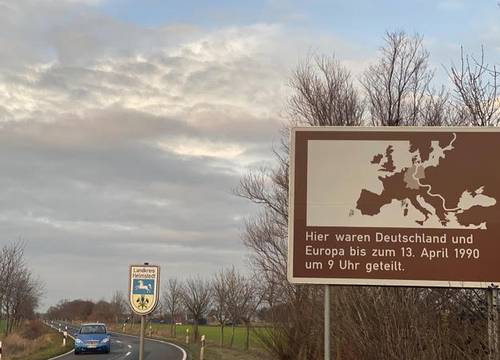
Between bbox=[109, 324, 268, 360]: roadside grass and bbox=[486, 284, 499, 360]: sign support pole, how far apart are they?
45.9ft

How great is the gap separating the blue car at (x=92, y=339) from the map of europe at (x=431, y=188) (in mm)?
28472

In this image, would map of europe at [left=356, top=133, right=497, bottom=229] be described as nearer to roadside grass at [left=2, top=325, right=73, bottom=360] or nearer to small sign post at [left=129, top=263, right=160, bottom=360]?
small sign post at [left=129, top=263, right=160, bottom=360]

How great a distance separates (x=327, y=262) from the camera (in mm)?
7504

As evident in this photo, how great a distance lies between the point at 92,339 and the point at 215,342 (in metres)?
15.5

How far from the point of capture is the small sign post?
12750 mm

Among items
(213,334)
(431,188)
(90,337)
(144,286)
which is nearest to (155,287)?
(144,286)

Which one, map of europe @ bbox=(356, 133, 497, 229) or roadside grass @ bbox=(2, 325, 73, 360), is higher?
map of europe @ bbox=(356, 133, 497, 229)

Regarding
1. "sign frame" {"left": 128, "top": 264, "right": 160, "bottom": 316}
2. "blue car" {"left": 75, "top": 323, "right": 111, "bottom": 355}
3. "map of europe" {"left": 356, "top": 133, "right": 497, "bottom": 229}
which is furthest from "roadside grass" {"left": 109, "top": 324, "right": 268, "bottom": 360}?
"map of europe" {"left": 356, "top": 133, "right": 497, "bottom": 229}

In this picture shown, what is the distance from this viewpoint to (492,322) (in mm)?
6770

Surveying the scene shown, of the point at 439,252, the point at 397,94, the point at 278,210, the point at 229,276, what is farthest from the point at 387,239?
the point at 229,276

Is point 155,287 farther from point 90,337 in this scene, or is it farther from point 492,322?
point 90,337

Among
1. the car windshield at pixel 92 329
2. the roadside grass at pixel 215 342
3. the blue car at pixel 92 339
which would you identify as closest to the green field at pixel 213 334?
the roadside grass at pixel 215 342

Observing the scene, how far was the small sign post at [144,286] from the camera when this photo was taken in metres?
12.8

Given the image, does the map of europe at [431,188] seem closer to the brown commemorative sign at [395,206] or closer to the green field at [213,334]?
the brown commemorative sign at [395,206]
